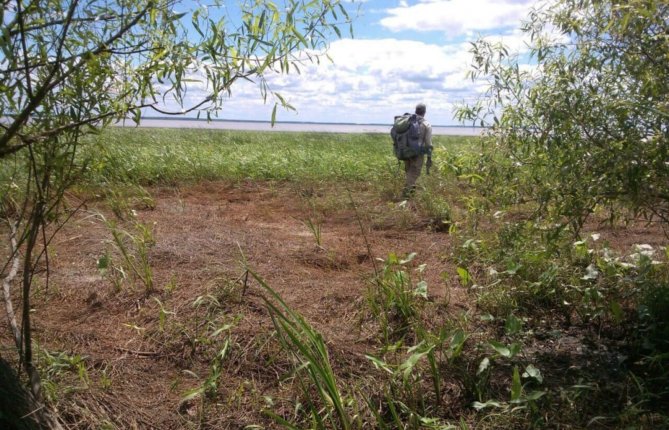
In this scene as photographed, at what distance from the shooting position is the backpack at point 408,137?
29.4ft

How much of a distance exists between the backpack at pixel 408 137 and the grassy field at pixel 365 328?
2827 mm

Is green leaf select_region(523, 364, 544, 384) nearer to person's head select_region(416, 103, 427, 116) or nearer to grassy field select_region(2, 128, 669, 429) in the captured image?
grassy field select_region(2, 128, 669, 429)

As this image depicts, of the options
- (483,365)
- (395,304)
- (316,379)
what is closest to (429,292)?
(395,304)

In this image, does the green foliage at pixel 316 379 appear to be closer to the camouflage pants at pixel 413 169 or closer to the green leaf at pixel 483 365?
the green leaf at pixel 483 365

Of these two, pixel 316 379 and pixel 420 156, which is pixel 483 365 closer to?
pixel 316 379

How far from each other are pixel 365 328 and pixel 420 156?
564cm

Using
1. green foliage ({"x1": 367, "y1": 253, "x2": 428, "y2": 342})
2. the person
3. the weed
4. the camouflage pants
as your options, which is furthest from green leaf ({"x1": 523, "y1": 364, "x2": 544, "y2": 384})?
the camouflage pants

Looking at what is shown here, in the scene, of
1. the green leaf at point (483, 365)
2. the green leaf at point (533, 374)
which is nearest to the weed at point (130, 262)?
the green leaf at point (483, 365)

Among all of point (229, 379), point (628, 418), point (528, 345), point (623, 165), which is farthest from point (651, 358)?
point (229, 379)

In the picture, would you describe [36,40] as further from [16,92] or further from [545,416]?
[545,416]

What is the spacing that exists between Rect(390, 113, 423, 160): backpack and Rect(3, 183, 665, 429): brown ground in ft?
6.96

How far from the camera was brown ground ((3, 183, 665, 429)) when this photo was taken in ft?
10.4

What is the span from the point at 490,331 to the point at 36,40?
3116 millimetres

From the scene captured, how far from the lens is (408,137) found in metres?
9.02
